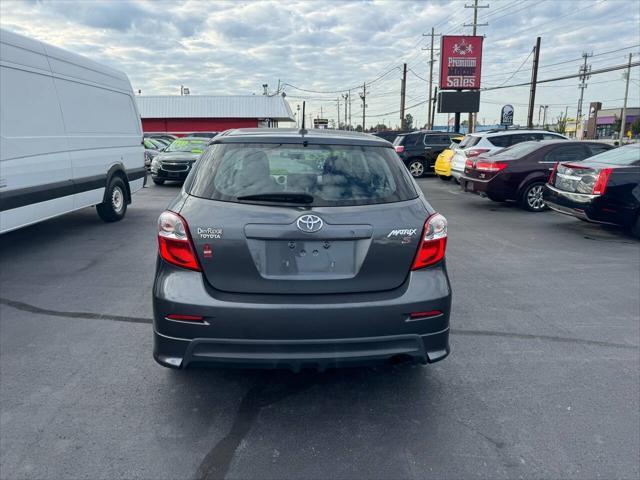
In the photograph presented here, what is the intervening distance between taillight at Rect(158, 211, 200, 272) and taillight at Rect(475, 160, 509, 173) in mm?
9808

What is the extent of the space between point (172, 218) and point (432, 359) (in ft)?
5.72

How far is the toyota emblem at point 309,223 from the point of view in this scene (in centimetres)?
282

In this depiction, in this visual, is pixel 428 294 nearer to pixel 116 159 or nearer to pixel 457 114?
pixel 116 159

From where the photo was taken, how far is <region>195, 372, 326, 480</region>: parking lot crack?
8.68ft

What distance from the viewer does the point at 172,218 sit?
2.98 meters

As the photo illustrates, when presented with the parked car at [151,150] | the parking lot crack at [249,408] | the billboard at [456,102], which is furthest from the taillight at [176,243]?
the billboard at [456,102]

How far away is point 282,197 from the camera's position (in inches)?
117

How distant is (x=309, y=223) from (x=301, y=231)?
2.6 inches

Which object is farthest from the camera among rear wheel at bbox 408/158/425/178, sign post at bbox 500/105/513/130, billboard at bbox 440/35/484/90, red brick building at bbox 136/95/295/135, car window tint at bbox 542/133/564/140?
red brick building at bbox 136/95/295/135

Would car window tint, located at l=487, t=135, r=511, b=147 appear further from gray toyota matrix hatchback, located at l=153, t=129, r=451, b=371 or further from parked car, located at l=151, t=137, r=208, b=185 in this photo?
gray toyota matrix hatchback, located at l=153, t=129, r=451, b=371

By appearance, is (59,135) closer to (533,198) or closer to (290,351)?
(290,351)

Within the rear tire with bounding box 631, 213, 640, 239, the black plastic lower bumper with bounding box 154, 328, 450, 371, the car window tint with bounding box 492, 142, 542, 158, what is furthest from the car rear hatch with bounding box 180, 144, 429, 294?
the car window tint with bounding box 492, 142, 542, 158

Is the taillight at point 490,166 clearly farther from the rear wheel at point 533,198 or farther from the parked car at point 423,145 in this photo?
the parked car at point 423,145

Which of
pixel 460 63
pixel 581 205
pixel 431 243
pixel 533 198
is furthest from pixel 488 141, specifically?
pixel 460 63
